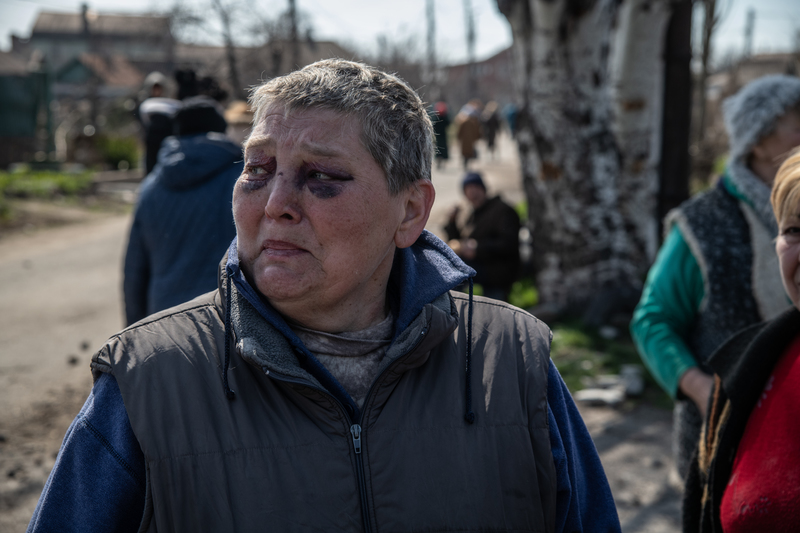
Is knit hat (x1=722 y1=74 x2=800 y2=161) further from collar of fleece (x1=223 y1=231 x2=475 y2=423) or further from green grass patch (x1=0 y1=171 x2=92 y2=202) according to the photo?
green grass patch (x1=0 y1=171 x2=92 y2=202)

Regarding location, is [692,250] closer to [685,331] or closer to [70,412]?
[685,331]

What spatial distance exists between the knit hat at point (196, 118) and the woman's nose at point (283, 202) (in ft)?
6.98

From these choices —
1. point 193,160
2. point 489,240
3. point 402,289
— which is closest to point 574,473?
point 402,289

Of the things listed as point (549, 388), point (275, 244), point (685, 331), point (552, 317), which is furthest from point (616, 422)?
point (275, 244)

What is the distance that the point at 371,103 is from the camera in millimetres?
1542

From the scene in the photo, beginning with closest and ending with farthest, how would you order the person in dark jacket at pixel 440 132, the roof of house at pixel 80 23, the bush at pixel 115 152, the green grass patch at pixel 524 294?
the person in dark jacket at pixel 440 132 < the green grass patch at pixel 524 294 < the bush at pixel 115 152 < the roof of house at pixel 80 23

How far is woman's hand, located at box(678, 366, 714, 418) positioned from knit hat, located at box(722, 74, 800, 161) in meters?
0.82

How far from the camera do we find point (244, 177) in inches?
62.9

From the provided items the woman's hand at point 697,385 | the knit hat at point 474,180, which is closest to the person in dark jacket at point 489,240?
the knit hat at point 474,180

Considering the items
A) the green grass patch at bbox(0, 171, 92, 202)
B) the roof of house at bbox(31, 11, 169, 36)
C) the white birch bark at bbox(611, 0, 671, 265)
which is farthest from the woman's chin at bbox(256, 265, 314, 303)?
the roof of house at bbox(31, 11, 169, 36)

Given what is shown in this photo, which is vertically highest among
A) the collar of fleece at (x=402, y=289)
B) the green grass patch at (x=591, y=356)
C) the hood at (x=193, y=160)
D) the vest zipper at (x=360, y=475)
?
the hood at (x=193, y=160)

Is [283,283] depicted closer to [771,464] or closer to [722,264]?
[771,464]

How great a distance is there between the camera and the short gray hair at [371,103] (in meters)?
1.51

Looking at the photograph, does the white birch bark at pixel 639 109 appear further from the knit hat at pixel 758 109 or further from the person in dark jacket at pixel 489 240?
the knit hat at pixel 758 109
